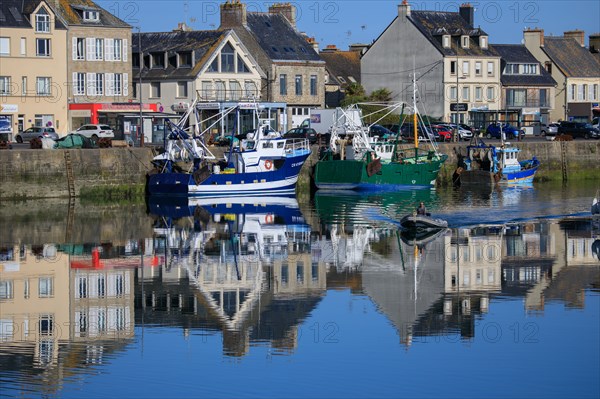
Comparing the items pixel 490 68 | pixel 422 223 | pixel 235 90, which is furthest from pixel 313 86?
pixel 422 223

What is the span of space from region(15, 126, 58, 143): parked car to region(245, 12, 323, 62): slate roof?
55.6ft

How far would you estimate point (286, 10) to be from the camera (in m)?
79.5

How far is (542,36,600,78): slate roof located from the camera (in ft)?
292

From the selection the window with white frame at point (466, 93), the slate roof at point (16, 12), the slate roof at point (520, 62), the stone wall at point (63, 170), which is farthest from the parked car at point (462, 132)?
the slate roof at point (16, 12)

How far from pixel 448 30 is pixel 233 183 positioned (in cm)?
3314

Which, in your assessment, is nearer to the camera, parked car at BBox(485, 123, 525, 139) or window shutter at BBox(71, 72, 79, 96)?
window shutter at BBox(71, 72, 79, 96)

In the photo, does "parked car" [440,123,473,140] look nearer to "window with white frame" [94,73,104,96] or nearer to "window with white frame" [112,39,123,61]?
"window with white frame" [112,39,123,61]

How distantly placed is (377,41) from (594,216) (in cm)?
4344

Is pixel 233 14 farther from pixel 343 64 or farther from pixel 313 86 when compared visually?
pixel 343 64

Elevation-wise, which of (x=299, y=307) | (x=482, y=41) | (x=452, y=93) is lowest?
(x=299, y=307)

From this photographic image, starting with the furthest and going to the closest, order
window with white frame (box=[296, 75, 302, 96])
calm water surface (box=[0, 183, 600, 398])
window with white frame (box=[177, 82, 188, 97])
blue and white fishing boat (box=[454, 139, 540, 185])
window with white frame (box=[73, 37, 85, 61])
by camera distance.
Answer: window with white frame (box=[296, 75, 302, 96])
window with white frame (box=[177, 82, 188, 97])
window with white frame (box=[73, 37, 85, 61])
blue and white fishing boat (box=[454, 139, 540, 185])
calm water surface (box=[0, 183, 600, 398])

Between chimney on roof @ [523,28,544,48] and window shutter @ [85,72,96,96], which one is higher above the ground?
chimney on roof @ [523,28,544,48]

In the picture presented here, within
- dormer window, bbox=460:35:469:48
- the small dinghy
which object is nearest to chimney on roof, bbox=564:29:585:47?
dormer window, bbox=460:35:469:48

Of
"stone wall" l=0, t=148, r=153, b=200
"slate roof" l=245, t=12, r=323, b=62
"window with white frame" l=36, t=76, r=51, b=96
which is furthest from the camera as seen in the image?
"slate roof" l=245, t=12, r=323, b=62
